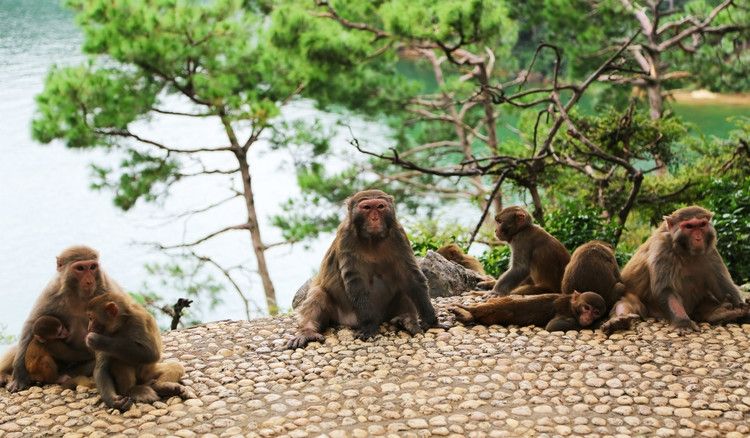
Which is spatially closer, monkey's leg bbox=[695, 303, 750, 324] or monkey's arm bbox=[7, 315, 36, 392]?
monkey's arm bbox=[7, 315, 36, 392]

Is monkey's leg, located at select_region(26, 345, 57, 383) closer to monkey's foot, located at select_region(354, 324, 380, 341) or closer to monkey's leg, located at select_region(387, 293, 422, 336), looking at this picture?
monkey's foot, located at select_region(354, 324, 380, 341)

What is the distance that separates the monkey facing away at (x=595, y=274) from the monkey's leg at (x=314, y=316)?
1619 millimetres

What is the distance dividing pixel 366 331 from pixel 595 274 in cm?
155

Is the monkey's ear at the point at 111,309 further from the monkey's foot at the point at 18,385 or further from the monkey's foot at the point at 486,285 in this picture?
the monkey's foot at the point at 486,285

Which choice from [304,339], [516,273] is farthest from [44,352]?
[516,273]

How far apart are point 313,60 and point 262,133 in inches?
75.1

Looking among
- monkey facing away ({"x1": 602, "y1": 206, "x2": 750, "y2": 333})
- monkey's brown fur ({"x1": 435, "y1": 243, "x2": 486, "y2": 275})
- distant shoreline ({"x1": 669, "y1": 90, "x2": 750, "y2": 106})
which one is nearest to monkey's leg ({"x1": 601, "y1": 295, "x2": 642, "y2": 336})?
monkey facing away ({"x1": 602, "y1": 206, "x2": 750, "y2": 333})

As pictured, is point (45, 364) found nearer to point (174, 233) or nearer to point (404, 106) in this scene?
point (404, 106)

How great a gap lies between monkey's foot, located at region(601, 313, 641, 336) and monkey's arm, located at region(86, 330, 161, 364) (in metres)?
2.83

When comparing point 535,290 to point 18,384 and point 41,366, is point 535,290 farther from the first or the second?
point 18,384

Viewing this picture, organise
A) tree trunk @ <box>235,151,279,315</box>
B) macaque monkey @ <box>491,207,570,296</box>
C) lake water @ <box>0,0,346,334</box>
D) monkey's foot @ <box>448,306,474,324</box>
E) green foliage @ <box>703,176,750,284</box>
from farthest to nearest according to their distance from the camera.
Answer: lake water @ <box>0,0,346,334</box> < tree trunk @ <box>235,151,279,315</box> < green foliage @ <box>703,176,750,284</box> < macaque monkey @ <box>491,207,570,296</box> < monkey's foot @ <box>448,306,474,324</box>

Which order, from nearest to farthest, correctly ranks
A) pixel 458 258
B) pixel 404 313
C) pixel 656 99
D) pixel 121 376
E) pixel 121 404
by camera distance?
pixel 121 404 → pixel 121 376 → pixel 404 313 → pixel 458 258 → pixel 656 99

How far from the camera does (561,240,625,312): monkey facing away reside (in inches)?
240

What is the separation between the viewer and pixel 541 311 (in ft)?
20.5
